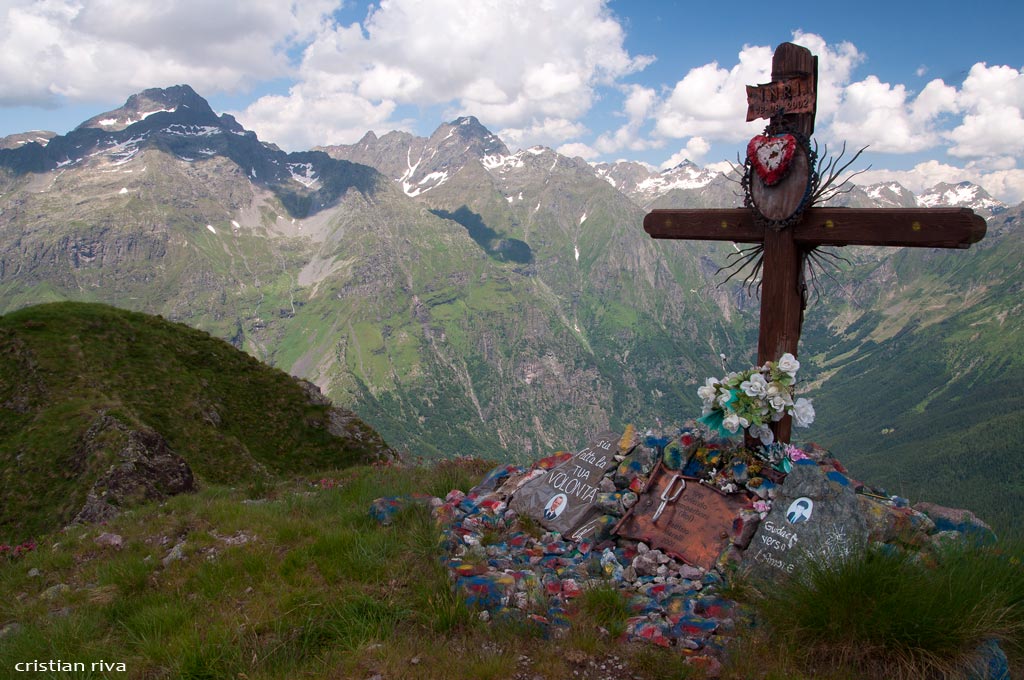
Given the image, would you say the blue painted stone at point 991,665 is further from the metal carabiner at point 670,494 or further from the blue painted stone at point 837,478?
the metal carabiner at point 670,494

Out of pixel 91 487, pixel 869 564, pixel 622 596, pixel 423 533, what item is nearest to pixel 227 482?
pixel 91 487

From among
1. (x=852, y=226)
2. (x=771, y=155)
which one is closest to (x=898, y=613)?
(x=852, y=226)

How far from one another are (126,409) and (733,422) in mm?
24662

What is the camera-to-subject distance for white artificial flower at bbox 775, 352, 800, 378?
9180 millimetres

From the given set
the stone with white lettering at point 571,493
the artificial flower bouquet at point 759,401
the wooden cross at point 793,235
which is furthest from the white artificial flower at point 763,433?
the stone with white lettering at point 571,493

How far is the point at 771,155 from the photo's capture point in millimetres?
9391

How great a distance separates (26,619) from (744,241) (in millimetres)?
12210

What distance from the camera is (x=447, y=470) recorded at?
530 inches

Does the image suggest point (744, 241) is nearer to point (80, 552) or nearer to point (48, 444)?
point (80, 552)

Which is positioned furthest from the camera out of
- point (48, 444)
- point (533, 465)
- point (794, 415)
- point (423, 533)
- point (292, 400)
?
point (292, 400)

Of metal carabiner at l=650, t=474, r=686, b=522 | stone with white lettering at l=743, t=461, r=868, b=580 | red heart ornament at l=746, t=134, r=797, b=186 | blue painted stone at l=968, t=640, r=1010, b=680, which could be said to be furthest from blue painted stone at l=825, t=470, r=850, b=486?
red heart ornament at l=746, t=134, r=797, b=186

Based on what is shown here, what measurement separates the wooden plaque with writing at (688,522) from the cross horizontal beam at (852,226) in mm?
4347

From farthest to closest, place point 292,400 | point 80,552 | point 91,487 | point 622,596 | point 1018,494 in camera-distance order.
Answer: point 1018,494 < point 292,400 < point 91,487 < point 80,552 < point 622,596

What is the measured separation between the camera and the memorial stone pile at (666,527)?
657 cm
